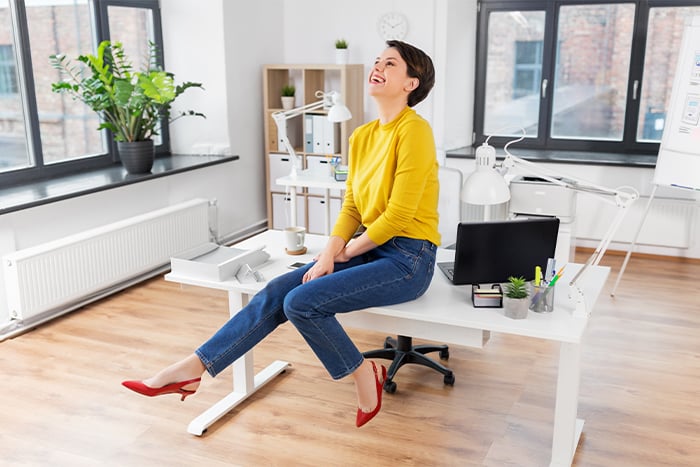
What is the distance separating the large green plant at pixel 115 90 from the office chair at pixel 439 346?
186cm

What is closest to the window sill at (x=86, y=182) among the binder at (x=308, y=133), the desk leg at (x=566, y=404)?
the binder at (x=308, y=133)

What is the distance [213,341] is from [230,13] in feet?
11.1

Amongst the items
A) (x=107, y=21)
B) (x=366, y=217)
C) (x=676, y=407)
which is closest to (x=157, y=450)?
(x=366, y=217)

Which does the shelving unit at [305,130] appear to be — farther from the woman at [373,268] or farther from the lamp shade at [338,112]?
the woman at [373,268]

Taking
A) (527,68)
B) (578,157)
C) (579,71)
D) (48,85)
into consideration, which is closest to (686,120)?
(578,157)

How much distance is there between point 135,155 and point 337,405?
2348 millimetres

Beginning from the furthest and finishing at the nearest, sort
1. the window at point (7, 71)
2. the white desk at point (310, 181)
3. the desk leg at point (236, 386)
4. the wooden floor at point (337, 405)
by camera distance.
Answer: the white desk at point (310, 181), the window at point (7, 71), the desk leg at point (236, 386), the wooden floor at point (337, 405)

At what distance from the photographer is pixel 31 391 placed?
10.3 ft

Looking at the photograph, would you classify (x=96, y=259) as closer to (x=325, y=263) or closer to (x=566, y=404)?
(x=325, y=263)

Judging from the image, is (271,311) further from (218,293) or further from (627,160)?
(627,160)

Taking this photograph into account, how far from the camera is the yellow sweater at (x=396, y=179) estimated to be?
7.95 ft

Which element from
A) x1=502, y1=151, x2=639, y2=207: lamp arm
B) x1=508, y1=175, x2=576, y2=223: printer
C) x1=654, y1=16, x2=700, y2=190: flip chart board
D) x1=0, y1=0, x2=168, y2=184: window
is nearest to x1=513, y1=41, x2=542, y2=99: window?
x1=508, y1=175, x2=576, y2=223: printer

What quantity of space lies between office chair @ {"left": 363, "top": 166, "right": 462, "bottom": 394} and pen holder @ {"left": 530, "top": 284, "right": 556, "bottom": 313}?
90 centimetres

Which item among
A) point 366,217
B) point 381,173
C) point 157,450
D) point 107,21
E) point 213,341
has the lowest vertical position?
point 157,450
